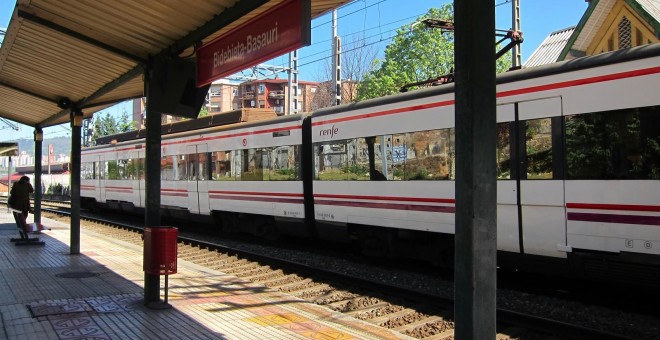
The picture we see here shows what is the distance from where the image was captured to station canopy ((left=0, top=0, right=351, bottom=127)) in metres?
5.52

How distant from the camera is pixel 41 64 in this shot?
28.9ft

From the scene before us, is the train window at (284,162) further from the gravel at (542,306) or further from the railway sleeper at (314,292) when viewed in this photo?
the railway sleeper at (314,292)

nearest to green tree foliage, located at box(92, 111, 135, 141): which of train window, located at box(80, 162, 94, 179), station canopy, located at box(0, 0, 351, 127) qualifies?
train window, located at box(80, 162, 94, 179)

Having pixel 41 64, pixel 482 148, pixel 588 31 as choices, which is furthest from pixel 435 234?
pixel 588 31

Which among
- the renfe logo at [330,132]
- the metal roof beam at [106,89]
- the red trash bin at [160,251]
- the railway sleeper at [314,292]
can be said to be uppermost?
the metal roof beam at [106,89]

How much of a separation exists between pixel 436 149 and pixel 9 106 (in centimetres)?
1031

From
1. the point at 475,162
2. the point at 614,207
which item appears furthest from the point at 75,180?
the point at 475,162

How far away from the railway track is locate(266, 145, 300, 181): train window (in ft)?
6.47

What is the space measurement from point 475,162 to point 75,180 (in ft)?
33.1

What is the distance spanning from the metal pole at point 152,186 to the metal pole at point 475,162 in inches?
189

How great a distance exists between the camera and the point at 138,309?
6.46 metres

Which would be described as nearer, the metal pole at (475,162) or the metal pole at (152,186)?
the metal pole at (475,162)

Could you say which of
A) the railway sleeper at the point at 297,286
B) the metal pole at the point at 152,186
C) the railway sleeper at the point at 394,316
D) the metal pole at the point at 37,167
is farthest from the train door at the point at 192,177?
the railway sleeper at the point at 394,316

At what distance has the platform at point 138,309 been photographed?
554 cm
